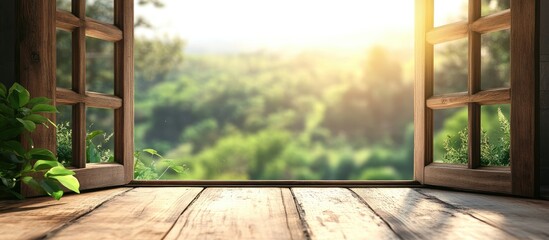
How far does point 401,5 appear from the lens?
50.0ft

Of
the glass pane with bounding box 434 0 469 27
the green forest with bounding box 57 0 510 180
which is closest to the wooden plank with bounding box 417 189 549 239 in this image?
the glass pane with bounding box 434 0 469 27

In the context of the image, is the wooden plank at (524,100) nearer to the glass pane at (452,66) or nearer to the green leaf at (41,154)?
the green leaf at (41,154)

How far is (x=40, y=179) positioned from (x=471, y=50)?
185 cm

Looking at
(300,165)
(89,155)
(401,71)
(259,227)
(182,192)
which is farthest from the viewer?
(401,71)

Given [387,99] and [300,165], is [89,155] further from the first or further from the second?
[387,99]

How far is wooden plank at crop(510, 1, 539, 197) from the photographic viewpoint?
246cm

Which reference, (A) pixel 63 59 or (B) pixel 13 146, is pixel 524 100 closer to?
(B) pixel 13 146

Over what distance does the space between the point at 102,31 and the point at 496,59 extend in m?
6.18

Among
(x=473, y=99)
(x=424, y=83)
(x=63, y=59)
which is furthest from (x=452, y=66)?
(x=473, y=99)

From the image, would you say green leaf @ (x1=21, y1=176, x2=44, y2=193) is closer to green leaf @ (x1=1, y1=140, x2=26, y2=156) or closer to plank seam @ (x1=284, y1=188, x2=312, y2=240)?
green leaf @ (x1=1, y1=140, x2=26, y2=156)

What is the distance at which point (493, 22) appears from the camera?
262 cm

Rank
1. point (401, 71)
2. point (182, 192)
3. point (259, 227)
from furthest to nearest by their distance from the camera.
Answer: point (401, 71) < point (182, 192) < point (259, 227)

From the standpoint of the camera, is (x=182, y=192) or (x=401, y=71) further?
(x=401, y=71)

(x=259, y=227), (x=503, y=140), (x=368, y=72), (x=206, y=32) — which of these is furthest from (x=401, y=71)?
(x=259, y=227)
